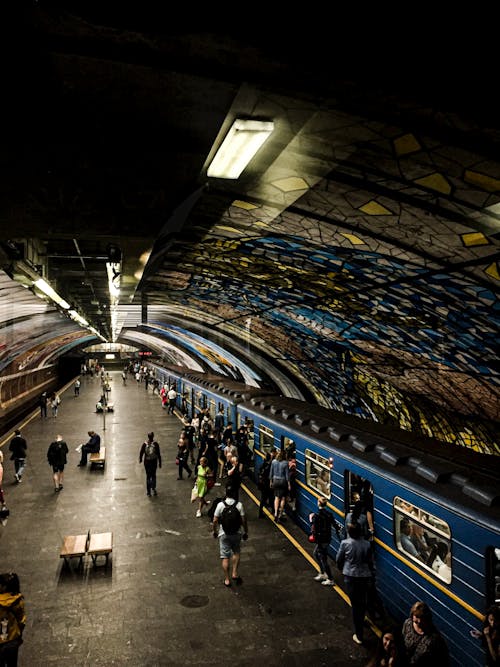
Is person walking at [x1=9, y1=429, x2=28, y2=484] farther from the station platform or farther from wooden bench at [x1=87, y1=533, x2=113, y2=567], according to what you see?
wooden bench at [x1=87, y1=533, x2=113, y2=567]

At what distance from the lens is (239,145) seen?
11.2ft

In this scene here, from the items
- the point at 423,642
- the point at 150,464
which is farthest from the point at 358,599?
the point at 150,464

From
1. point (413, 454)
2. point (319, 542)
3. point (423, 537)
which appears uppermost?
point (413, 454)

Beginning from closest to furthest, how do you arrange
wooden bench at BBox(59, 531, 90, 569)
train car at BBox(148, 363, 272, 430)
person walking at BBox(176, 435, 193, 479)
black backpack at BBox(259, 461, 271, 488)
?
1. wooden bench at BBox(59, 531, 90, 569)
2. black backpack at BBox(259, 461, 271, 488)
3. person walking at BBox(176, 435, 193, 479)
4. train car at BBox(148, 363, 272, 430)

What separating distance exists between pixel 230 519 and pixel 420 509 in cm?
268

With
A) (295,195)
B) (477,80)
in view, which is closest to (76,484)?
(295,195)

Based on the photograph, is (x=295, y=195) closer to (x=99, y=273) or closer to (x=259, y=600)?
(x=259, y=600)

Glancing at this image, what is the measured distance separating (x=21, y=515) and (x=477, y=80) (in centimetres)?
1096

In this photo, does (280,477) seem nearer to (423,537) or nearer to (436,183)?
(423,537)

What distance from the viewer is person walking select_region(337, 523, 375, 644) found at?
5.71m

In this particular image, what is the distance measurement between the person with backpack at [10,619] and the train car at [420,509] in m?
4.35

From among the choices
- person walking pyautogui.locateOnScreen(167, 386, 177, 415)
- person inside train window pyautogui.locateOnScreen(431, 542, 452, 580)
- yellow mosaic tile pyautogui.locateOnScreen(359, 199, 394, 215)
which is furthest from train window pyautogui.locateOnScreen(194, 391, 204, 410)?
yellow mosaic tile pyautogui.locateOnScreen(359, 199, 394, 215)

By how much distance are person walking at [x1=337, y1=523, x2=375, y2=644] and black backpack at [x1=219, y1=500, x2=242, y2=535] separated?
172 centimetres

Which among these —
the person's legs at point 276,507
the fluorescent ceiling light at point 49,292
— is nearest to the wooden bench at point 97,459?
the fluorescent ceiling light at point 49,292
